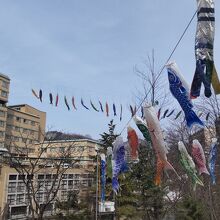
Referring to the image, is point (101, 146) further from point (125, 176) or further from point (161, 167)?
point (161, 167)

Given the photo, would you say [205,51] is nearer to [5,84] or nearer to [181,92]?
[181,92]

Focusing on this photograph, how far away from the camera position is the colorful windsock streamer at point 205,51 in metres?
4.17

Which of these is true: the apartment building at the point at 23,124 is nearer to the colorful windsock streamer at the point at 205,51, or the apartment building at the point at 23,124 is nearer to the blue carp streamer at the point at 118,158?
the blue carp streamer at the point at 118,158

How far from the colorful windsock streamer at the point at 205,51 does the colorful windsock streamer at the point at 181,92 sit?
104 centimetres

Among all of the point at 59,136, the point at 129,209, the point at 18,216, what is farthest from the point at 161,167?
the point at 18,216

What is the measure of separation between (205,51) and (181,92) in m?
1.40

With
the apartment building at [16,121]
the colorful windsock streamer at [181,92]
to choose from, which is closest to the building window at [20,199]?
the apartment building at [16,121]

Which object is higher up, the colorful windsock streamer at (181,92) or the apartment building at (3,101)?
the apartment building at (3,101)

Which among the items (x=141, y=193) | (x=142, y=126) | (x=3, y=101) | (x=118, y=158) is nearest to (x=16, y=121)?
(x=3, y=101)

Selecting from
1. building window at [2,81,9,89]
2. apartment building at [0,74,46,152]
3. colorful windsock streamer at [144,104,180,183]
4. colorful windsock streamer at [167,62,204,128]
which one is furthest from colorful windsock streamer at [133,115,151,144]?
building window at [2,81,9,89]

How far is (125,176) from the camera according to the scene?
19453mm

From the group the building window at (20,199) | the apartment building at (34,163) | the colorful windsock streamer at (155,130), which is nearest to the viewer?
the colorful windsock streamer at (155,130)

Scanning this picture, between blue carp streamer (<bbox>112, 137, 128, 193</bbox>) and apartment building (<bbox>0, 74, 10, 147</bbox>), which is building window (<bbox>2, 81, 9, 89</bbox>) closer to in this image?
apartment building (<bbox>0, 74, 10, 147</bbox>)

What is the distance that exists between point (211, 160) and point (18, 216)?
85.2ft
